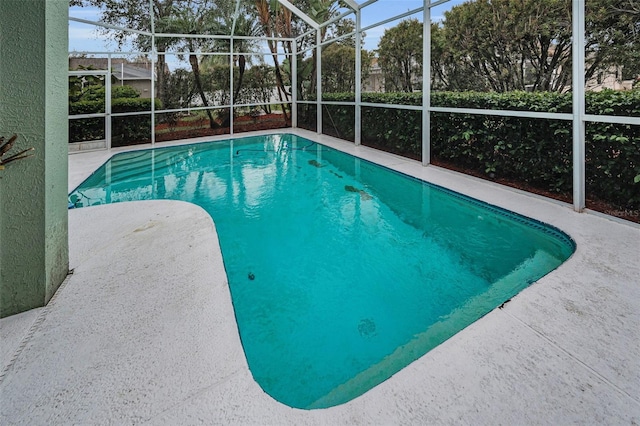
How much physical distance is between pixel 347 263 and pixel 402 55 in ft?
20.7

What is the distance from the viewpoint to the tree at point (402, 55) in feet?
25.0

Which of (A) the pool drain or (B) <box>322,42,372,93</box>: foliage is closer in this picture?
(A) the pool drain

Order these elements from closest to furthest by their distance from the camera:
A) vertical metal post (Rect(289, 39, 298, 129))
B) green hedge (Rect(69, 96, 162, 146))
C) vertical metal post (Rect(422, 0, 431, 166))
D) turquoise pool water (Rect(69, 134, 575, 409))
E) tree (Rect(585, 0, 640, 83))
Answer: turquoise pool water (Rect(69, 134, 575, 409)), tree (Rect(585, 0, 640, 83)), vertical metal post (Rect(422, 0, 431, 166)), green hedge (Rect(69, 96, 162, 146)), vertical metal post (Rect(289, 39, 298, 129))

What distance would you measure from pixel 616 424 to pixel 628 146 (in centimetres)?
351

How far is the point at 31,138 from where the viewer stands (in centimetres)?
225

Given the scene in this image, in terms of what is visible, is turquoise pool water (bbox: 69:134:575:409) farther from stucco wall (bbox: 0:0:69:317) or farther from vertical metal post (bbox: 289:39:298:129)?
vertical metal post (bbox: 289:39:298:129)

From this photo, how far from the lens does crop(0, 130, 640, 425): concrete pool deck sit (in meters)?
1.64

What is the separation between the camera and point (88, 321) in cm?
231

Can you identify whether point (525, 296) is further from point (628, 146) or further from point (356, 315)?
point (628, 146)

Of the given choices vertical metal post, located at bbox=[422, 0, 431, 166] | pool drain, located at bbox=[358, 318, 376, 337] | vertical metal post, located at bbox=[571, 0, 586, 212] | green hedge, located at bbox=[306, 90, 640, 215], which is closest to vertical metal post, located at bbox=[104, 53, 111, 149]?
green hedge, located at bbox=[306, 90, 640, 215]

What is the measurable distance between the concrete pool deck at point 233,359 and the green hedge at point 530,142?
1.38 metres

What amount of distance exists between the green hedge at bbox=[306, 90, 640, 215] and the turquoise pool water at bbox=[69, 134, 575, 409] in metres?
1.01

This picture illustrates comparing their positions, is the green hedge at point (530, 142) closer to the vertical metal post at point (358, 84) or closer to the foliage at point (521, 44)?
the foliage at point (521, 44)

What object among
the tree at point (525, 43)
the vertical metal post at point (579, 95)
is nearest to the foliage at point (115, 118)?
the tree at point (525, 43)
